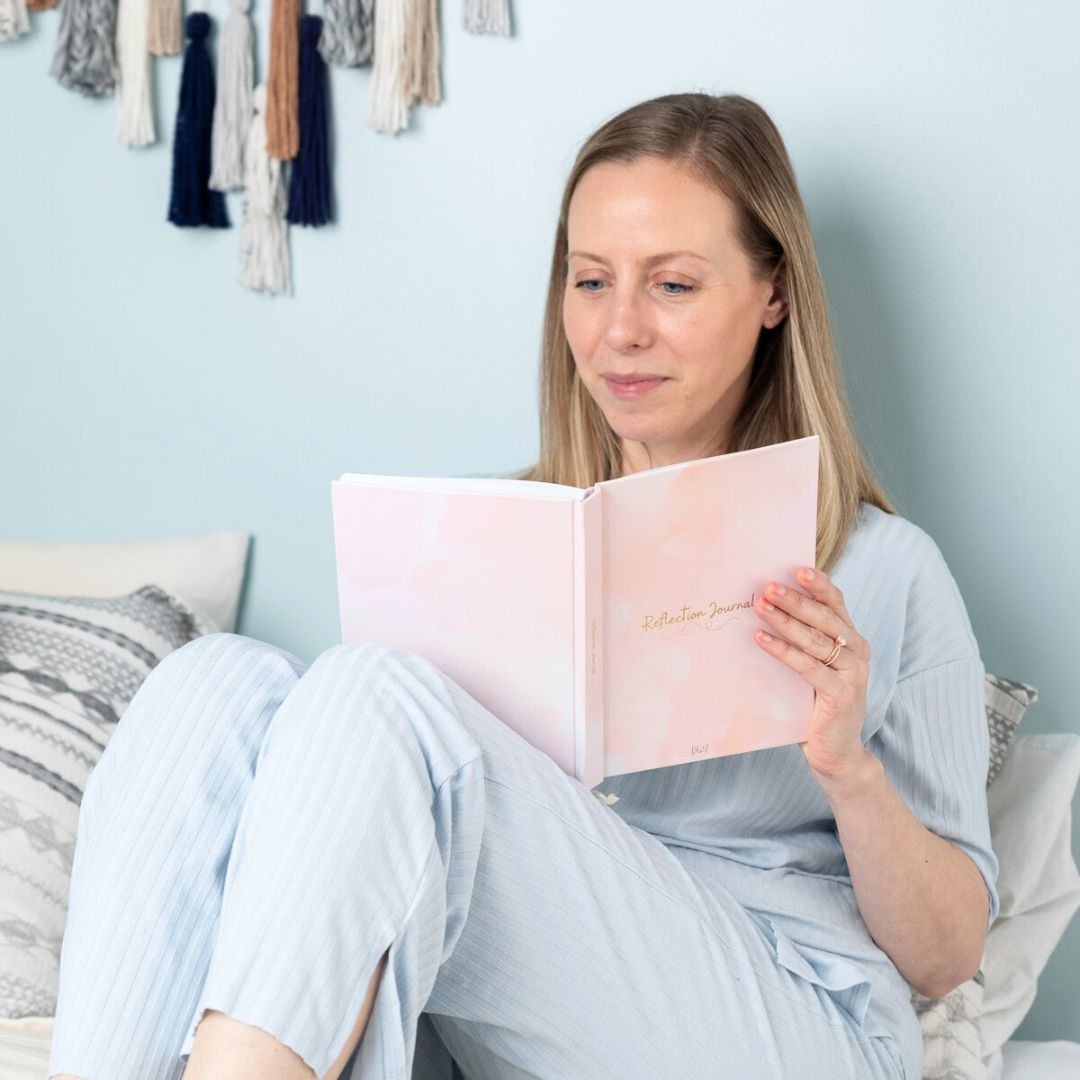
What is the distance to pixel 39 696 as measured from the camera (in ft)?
4.91

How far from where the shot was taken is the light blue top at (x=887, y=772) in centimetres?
118

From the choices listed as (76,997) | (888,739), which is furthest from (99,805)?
(888,739)

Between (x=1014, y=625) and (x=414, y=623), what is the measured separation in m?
0.74

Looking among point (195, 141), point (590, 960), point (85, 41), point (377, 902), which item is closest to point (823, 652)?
point (590, 960)

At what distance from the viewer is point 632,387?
4.08ft

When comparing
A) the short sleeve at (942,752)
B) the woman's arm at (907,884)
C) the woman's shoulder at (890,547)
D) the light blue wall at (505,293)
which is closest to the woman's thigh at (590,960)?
the woman's arm at (907,884)

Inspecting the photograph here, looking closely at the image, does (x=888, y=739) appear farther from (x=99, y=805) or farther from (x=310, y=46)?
(x=310, y=46)

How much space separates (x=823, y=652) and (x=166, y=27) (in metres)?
1.17

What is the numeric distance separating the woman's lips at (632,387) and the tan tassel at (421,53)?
1.71 feet

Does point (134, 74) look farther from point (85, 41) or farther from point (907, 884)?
point (907, 884)

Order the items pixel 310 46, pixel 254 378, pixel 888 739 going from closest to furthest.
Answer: pixel 888 739 < pixel 310 46 < pixel 254 378

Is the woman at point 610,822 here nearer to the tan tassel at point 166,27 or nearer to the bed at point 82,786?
the bed at point 82,786

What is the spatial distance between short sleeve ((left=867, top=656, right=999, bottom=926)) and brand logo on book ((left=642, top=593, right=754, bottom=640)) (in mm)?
254

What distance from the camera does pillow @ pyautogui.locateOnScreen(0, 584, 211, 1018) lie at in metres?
1.29
